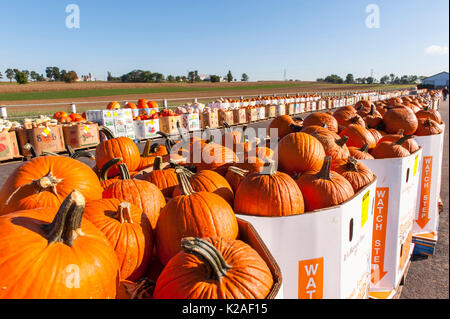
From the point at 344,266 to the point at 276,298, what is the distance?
905 mm

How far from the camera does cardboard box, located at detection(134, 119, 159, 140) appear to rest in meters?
10.8

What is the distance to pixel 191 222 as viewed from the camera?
149 cm

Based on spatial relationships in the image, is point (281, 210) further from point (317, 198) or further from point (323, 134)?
point (323, 134)

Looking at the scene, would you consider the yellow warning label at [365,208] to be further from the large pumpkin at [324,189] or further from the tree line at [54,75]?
the tree line at [54,75]

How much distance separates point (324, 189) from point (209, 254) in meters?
1.22

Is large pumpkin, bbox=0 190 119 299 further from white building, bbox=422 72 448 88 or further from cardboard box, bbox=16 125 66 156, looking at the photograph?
white building, bbox=422 72 448 88

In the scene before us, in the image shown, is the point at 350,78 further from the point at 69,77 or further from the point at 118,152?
the point at 118,152

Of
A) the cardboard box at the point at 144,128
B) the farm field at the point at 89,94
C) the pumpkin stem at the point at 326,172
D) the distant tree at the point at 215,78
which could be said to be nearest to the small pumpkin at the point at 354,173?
the pumpkin stem at the point at 326,172

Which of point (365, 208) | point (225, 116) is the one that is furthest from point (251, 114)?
point (365, 208)

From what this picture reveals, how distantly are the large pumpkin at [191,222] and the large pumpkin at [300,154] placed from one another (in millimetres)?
1182

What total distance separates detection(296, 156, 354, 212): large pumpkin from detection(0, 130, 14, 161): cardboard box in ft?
27.9

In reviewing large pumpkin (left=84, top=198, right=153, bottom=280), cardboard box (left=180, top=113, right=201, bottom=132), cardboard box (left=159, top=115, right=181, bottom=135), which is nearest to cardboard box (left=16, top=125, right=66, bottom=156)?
cardboard box (left=159, top=115, right=181, bottom=135)

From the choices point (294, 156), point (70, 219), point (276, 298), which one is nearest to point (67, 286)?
point (70, 219)

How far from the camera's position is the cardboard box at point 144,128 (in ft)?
35.4
